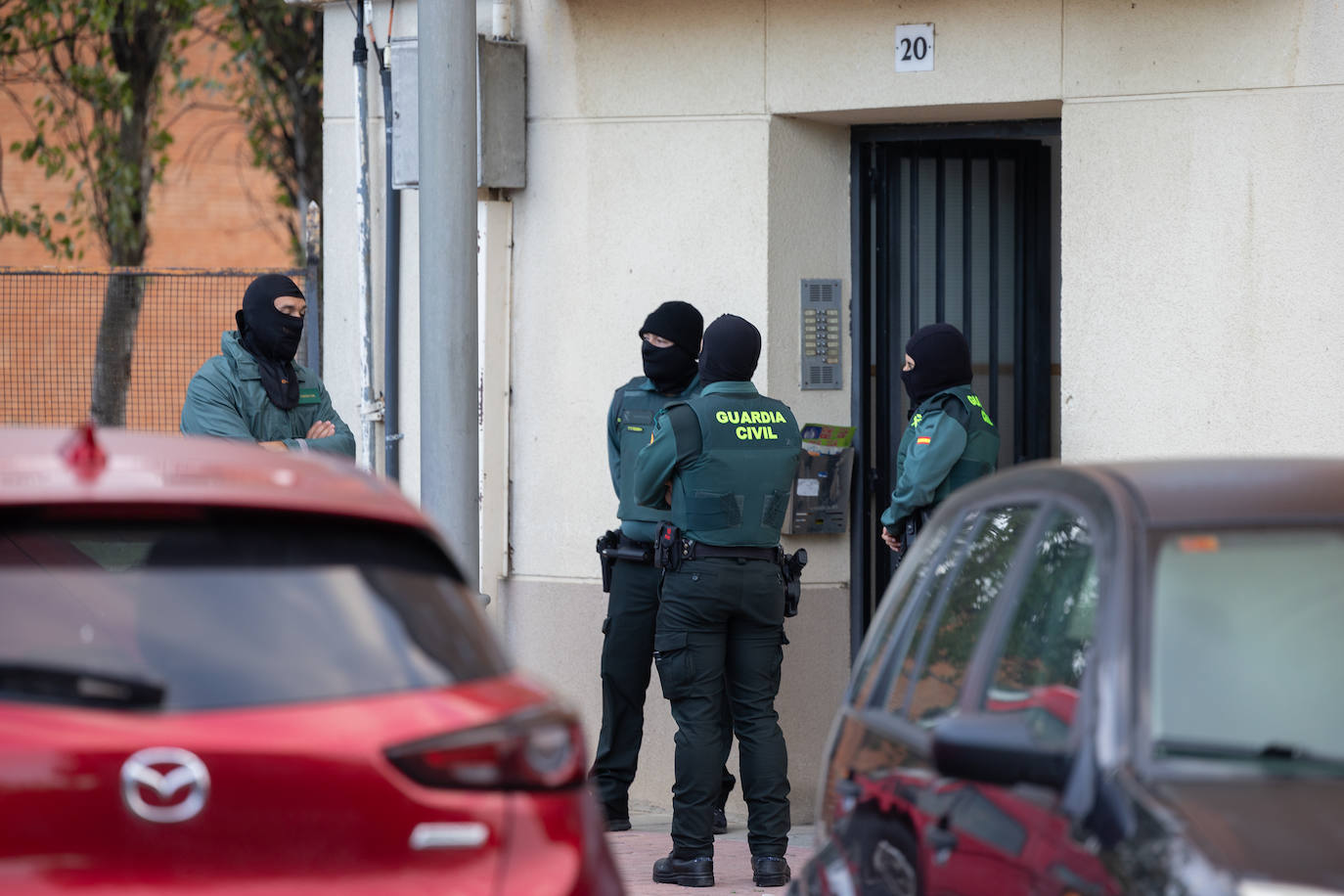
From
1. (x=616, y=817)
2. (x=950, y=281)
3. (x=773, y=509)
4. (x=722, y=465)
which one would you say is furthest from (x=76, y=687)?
(x=950, y=281)

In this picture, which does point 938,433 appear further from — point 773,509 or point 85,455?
point 85,455

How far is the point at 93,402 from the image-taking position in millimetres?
11539

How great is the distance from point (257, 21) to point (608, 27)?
6.09 metres

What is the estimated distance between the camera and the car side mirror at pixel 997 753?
304 centimetres

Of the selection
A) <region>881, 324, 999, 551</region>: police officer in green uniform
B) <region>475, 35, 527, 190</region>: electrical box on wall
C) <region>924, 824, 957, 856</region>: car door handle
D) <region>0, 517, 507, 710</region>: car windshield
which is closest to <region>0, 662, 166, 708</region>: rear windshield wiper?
<region>0, 517, 507, 710</region>: car windshield

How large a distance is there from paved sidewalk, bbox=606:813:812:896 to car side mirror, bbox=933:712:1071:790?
317 centimetres

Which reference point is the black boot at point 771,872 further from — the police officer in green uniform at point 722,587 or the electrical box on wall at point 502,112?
the electrical box on wall at point 502,112

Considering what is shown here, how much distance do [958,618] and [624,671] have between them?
3.99 meters

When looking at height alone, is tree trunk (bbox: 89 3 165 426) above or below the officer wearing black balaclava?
above

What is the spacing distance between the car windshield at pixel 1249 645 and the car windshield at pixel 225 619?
1.15 meters

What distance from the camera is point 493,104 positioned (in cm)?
827

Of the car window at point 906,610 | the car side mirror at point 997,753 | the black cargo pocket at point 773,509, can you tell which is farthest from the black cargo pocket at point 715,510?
the car side mirror at point 997,753

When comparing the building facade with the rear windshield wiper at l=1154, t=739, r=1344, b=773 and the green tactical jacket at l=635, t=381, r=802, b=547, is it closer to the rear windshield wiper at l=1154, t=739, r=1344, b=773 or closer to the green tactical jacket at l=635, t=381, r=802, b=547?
the green tactical jacket at l=635, t=381, r=802, b=547

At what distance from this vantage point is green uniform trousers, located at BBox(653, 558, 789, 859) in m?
6.70
